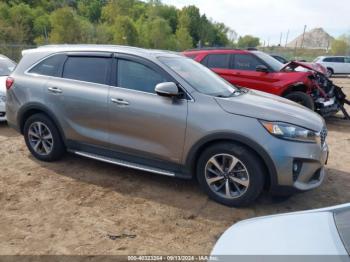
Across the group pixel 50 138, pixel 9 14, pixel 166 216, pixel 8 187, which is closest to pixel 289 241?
pixel 166 216

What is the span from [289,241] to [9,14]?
2071 inches

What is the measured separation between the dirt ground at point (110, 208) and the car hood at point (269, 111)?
991 mm

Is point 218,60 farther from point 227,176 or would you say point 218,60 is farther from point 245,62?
point 227,176

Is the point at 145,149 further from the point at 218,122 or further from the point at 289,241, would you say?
the point at 289,241

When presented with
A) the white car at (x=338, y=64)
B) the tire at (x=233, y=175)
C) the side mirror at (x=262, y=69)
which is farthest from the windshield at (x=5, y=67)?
the white car at (x=338, y=64)

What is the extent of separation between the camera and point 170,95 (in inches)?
157

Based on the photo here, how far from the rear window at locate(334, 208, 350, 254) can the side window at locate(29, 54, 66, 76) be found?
408cm

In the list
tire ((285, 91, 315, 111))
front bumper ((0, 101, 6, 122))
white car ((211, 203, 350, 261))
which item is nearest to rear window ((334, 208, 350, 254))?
white car ((211, 203, 350, 261))

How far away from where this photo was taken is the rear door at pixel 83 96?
4465mm

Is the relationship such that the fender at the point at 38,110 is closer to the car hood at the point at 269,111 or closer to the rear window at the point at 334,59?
the car hood at the point at 269,111

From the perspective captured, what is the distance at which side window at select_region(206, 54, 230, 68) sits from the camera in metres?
8.90

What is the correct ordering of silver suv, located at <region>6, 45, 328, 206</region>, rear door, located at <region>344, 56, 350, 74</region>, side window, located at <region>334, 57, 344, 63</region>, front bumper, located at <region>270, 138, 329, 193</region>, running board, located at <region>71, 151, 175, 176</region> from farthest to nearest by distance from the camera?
side window, located at <region>334, 57, 344, 63</region>, rear door, located at <region>344, 56, 350, 74</region>, running board, located at <region>71, 151, 175, 176</region>, silver suv, located at <region>6, 45, 328, 206</region>, front bumper, located at <region>270, 138, 329, 193</region>

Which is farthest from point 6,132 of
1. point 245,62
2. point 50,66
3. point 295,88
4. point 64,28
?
point 64,28

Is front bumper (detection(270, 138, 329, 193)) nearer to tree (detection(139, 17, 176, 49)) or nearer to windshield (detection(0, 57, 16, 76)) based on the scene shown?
windshield (detection(0, 57, 16, 76))
